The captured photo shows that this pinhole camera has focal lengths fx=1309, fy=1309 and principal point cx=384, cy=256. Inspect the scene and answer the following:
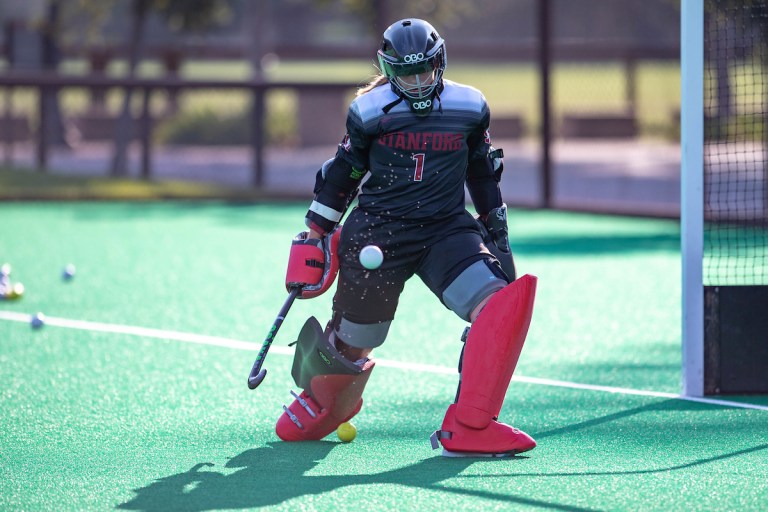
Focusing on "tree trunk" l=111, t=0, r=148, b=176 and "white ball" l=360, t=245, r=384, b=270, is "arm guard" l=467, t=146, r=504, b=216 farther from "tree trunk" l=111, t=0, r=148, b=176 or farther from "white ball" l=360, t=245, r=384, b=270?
"tree trunk" l=111, t=0, r=148, b=176

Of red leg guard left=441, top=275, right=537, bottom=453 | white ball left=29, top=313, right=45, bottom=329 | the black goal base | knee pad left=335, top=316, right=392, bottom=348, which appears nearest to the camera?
red leg guard left=441, top=275, right=537, bottom=453

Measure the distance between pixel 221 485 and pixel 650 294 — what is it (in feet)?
17.4

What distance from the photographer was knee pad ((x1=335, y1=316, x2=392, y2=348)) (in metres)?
5.52

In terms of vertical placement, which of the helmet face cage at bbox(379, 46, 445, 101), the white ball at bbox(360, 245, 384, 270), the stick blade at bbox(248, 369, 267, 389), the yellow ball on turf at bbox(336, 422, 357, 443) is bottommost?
the yellow ball on turf at bbox(336, 422, 357, 443)

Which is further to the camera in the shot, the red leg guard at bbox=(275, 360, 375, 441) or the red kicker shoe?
the red leg guard at bbox=(275, 360, 375, 441)

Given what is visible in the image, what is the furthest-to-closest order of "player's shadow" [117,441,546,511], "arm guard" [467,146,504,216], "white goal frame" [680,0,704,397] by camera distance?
1. "white goal frame" [680,0,704,397]
2. "arm guard" [467,146,504,216]
3. "player's shadow" [117,441,546,511]

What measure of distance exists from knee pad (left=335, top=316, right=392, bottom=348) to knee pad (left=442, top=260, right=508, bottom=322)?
1.10 ft

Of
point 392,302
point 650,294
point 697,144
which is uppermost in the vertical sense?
point 697,144

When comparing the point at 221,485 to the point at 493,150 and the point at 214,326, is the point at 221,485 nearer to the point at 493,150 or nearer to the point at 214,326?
the point at 493,150

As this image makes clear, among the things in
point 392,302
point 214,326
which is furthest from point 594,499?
point 214,326

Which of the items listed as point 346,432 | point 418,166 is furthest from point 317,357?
point 418,166

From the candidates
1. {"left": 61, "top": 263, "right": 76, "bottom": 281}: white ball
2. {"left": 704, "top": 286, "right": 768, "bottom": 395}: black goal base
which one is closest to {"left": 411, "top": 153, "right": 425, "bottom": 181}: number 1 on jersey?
{"left": 704, "top": 286, "right": 768, "bottom": 395}: black goal base

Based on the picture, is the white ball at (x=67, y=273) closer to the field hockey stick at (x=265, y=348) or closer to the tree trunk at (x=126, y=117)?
the field hockey stick at (x=265, y=348)

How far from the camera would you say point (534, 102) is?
123ft
